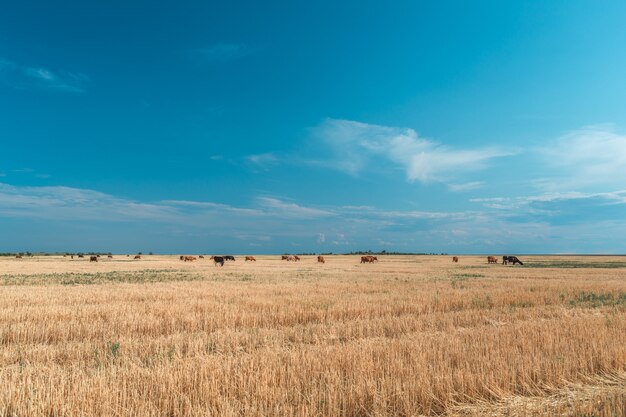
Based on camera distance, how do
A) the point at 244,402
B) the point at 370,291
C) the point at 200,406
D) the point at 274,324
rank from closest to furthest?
the point at 200,406 < the point at 244,402 < the point at 274,324 < the point at 370,291

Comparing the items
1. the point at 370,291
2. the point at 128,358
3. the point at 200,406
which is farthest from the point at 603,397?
the point at 370,291

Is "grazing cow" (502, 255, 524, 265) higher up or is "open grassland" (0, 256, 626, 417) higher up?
"grazing cow" (502, 255, 524, 265)

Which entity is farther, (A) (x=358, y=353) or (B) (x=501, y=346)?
(B) (x=501, y=346)

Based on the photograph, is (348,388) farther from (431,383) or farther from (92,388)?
(92,388)

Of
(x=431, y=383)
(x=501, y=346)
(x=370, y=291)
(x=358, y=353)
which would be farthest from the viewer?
(x=370, y=291)

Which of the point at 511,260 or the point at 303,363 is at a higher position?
A: the point at 511,260

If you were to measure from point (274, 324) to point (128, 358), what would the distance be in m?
5.73

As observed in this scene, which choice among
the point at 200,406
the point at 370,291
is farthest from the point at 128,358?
the point at 370,291

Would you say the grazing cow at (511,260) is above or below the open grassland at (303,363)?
above

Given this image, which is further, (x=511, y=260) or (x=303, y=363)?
(x=511, y=260)

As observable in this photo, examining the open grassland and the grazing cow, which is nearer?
the open grassland

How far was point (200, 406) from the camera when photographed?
5453 millimetres

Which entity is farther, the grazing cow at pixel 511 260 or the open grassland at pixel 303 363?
the grazing cow at pixel 511 260

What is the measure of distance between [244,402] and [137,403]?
1.48 metres
